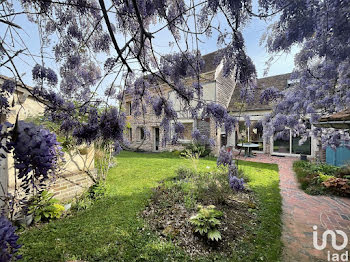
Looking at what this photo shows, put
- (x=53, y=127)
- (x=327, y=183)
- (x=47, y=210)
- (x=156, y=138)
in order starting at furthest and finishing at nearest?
(x=156, y=138), (x=327, y=183), (x=47, y=210), (x=53, y=127)

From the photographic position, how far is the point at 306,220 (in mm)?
3482

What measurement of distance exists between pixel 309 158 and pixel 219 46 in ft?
33.8

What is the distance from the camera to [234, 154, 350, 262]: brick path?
2.59 meters

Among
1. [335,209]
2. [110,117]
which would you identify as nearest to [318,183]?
[335,209]

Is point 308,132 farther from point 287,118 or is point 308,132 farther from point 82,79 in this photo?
point 82,79

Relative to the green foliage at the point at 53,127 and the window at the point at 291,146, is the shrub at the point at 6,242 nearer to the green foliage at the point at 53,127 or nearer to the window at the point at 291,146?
the green foliage at the point at 53,127

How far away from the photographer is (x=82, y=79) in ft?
9.84

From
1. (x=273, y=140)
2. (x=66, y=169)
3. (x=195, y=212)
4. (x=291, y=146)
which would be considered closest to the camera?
(x=195, y=212)

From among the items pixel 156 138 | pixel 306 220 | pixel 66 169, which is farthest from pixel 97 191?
pixel 156 138

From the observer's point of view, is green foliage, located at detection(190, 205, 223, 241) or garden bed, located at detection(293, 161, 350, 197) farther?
garden bed, located at detection(293, 161, 350, 197)

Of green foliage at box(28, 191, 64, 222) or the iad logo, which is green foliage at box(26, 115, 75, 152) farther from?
the iad logo

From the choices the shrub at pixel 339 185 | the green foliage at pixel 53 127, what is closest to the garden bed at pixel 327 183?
the shrub at pixel 339 185

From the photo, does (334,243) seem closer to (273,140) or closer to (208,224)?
(208,224)

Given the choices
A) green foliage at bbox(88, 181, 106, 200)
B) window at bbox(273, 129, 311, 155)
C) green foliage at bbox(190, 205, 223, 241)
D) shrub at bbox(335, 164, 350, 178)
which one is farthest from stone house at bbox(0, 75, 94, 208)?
window at bbox(273, 129, 311, 155)
